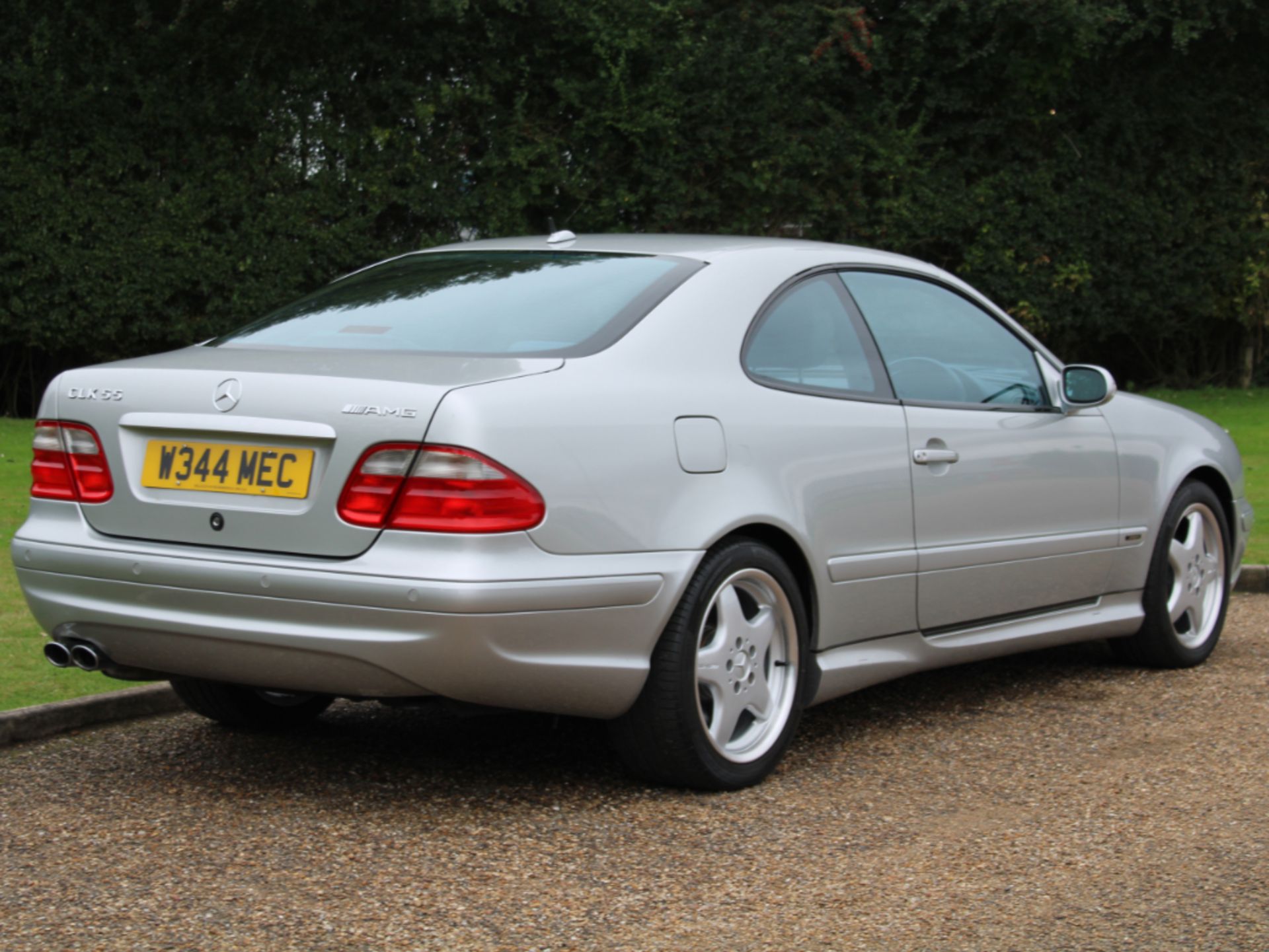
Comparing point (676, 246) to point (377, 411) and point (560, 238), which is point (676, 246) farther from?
point (377, 411)

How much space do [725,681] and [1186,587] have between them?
278 cm

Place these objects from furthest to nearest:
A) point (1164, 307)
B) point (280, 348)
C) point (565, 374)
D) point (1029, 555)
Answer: point (1164, 307)
point (1029, 555)
point (280, 348)
point (565, 374)

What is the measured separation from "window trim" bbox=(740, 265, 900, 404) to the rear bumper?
0.70m

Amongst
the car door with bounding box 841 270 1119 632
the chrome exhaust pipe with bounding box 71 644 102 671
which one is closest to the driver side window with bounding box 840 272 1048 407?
the car door with bounding box 841 270 1119 632

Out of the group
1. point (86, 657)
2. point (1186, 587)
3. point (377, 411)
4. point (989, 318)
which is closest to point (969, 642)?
point (989, 318)

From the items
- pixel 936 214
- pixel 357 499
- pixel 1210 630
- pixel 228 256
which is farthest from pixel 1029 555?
pixel 936 214

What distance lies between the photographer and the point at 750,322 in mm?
4852

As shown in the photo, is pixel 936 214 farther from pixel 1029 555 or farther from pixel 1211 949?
pixel 1211 949

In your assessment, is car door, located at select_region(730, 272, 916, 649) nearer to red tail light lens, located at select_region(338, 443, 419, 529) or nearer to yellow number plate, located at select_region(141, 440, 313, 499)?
red tail light lens, located at select_region(338, 443, 419, 529)

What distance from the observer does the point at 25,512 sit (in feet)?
34.6

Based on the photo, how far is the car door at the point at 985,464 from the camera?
17.4ft

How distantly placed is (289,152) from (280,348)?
13.7 metres

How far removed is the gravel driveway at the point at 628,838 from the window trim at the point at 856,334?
109 centimetres

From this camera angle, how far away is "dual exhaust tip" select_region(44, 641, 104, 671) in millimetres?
4371
